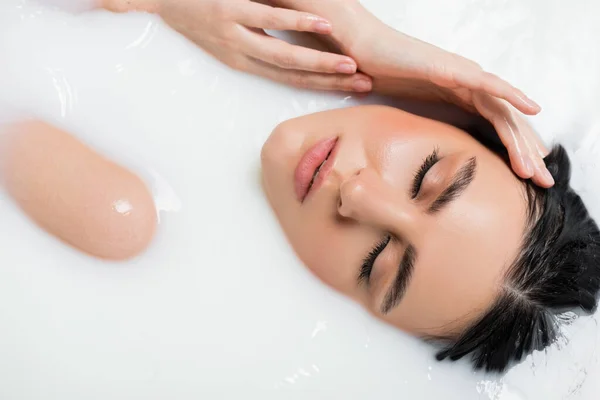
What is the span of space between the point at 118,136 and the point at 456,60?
593 millimetres

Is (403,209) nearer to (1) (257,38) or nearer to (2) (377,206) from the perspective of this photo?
(2) (377,206)

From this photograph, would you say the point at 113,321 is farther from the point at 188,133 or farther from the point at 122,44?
the point at 122,44

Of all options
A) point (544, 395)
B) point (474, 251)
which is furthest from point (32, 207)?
point (544, 395)

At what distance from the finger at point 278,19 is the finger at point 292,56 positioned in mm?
26

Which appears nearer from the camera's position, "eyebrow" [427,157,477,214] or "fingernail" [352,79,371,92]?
"eyebrow" [427,157,477,214]

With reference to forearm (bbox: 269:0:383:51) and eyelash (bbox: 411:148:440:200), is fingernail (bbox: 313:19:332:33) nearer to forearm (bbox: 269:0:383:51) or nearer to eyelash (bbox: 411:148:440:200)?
forearm (bbox: 269:0:383:51)

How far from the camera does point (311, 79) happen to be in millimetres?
1045

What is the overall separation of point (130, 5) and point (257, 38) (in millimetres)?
242

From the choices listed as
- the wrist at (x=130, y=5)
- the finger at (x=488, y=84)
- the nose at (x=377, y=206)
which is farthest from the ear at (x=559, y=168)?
the wrist at (x=130, y=5)

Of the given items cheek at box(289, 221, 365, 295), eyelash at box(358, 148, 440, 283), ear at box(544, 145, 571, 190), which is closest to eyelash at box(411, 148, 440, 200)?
eyelash at box(358, 148, 440, 283)

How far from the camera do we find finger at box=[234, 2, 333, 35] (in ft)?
3.18

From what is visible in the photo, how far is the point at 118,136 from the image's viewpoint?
1031 millimetres

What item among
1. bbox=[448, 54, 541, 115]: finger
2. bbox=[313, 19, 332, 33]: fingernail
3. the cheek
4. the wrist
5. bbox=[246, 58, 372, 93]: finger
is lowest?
the cheek

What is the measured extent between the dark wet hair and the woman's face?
0.08 ft
